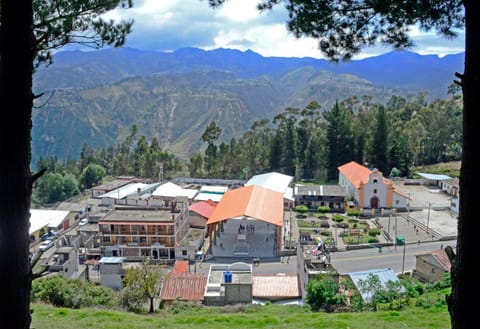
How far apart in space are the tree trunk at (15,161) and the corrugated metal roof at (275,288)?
10314mm

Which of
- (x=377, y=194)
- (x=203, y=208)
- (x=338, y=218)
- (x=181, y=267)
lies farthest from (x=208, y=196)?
(x=181, y=267)

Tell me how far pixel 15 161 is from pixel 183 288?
10136 millimetres

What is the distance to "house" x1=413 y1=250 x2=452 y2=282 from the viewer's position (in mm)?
13863

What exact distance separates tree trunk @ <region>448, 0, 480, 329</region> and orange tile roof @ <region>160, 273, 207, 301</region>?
31.4 feet

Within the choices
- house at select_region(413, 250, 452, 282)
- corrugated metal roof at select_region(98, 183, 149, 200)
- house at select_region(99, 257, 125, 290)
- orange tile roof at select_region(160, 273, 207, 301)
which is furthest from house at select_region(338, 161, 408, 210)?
orange tile roof at select_region(160, 273, 207, 301)

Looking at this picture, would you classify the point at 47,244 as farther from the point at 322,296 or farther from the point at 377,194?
the point at 377,194

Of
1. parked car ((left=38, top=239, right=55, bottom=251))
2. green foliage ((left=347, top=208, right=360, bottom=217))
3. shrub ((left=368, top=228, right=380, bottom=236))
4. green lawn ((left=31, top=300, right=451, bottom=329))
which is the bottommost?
parked car ((left=38, top=239, right=55, bottom=251))

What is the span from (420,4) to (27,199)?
161 inches

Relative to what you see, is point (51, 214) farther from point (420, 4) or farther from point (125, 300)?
point (420, 4)

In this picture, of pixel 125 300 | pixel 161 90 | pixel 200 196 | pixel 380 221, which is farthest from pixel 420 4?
pixel 161 90

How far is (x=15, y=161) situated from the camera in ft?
9.43

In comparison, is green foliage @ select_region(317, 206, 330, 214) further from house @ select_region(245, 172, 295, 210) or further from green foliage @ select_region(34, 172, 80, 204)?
green foliage @ select_region(34, 172, 80, 204)

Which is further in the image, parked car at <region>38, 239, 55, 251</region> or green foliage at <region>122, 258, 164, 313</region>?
parked car at <region>38, 239, 55, 251</region>

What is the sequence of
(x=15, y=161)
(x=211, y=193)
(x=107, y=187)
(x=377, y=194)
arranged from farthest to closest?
(x=107, y=187)
(x=211, y=193)
(x=377, y=194)
(x=15, y=161)
